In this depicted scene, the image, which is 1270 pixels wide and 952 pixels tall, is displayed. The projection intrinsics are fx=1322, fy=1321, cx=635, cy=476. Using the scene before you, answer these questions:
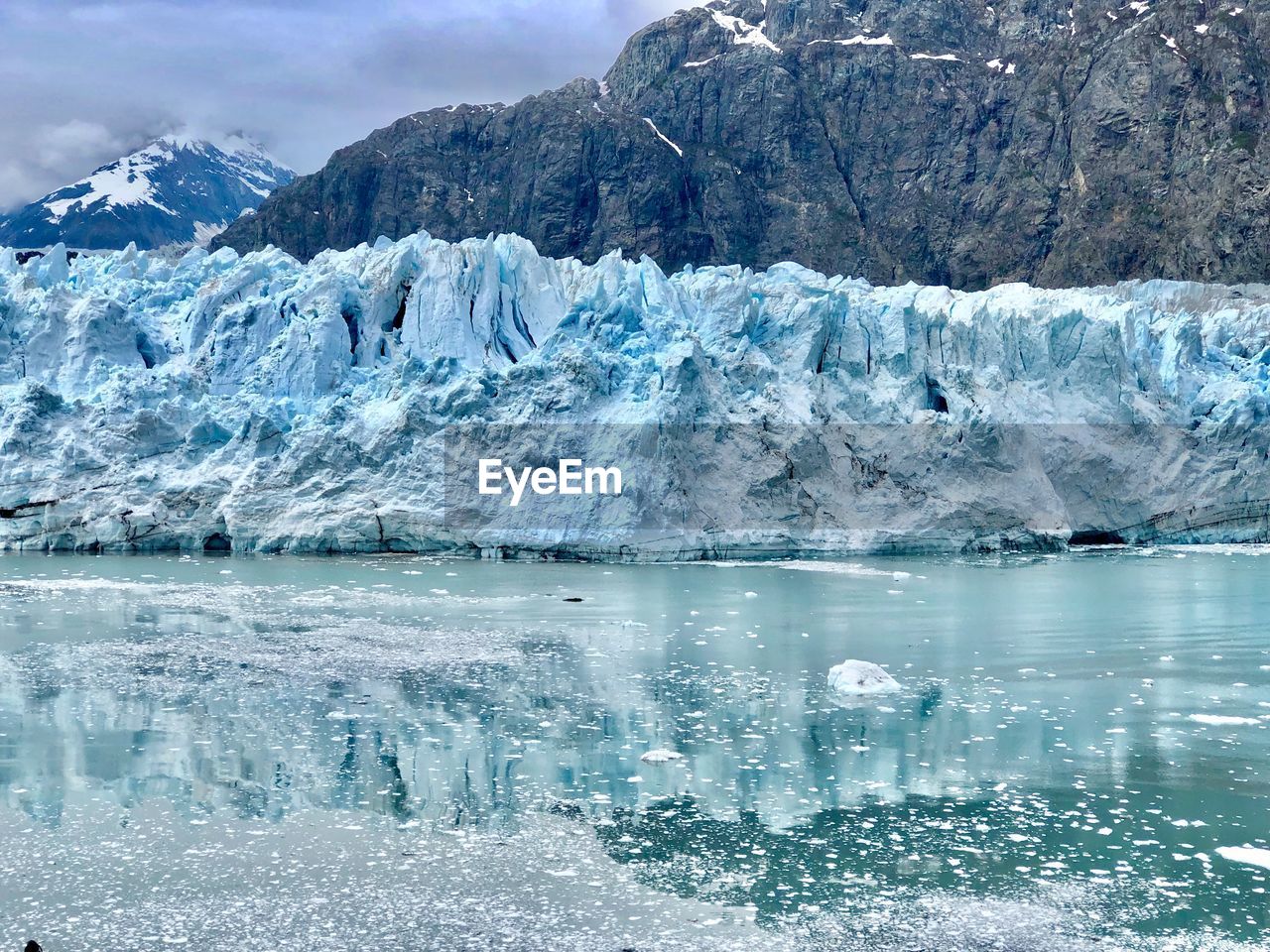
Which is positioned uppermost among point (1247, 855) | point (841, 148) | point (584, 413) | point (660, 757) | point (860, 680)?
point (841, 148)

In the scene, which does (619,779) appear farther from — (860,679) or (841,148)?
(841,148)

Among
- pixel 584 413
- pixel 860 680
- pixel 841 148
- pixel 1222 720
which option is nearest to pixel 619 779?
pixel 860 680

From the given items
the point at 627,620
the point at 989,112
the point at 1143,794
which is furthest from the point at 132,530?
the point at 989,112

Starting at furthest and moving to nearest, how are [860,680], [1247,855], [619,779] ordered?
1. [860,680]
2. [619,779]
3. [1247,855]

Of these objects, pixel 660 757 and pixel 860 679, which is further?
pixel 860 679

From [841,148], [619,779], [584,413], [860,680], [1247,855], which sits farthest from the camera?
[841,148]

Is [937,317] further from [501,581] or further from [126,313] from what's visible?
[126,313]

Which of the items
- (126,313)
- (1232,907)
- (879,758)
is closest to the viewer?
(1232,907)

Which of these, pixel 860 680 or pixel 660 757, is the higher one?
pixel 860 680
